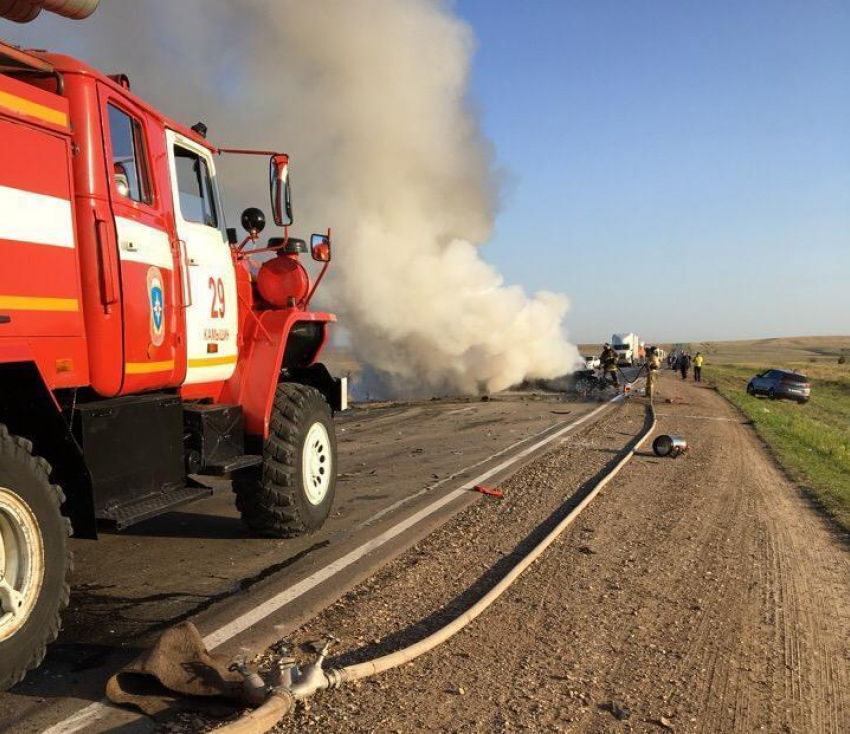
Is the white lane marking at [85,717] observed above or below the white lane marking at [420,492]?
above

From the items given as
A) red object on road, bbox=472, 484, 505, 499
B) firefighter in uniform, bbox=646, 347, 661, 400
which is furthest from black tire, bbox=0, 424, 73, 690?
firefighter in uniform, bbox=646, 347, 661, 400

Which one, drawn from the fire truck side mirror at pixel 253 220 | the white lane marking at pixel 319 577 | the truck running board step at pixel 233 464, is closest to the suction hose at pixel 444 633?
the white lane marking at pixel 319 577

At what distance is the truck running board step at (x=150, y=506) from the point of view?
3.87 metres

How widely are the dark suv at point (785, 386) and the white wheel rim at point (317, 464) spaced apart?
31.3 meters

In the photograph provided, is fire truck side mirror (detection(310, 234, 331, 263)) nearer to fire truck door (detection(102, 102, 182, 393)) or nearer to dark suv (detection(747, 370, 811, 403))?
fire truck door (detection(102, 102, 182, 393))

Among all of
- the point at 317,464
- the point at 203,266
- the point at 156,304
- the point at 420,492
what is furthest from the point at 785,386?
the point at 156,304

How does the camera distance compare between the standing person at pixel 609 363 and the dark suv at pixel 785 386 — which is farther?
the dark suv at pixel 785 386

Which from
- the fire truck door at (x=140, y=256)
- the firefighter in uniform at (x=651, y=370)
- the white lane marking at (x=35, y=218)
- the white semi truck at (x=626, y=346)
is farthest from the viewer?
the white semi truck at (x=626, y=346)

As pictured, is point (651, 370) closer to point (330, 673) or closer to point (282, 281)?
point (282, 281)

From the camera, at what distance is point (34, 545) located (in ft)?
10.6

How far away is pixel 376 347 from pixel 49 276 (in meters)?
27.4

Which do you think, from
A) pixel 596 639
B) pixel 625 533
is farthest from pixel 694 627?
pixel 625 533

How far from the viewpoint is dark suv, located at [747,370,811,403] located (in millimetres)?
32375

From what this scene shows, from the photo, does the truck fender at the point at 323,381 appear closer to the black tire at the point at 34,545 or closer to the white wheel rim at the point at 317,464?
the white wheel rim at the point at 317,464
